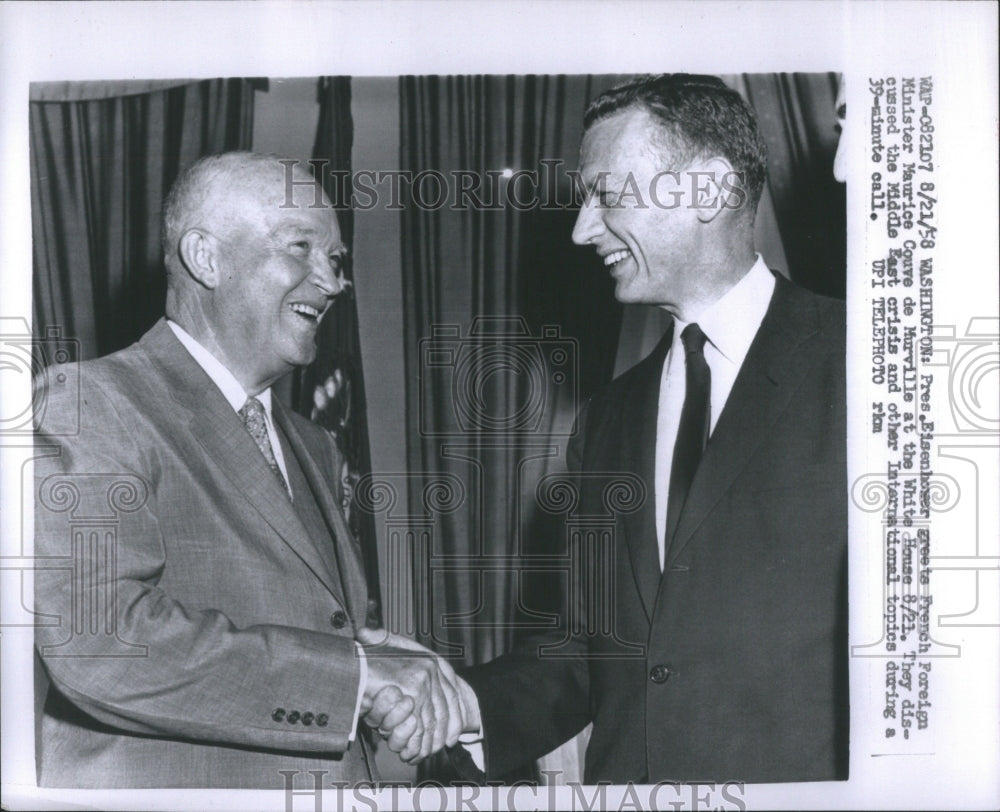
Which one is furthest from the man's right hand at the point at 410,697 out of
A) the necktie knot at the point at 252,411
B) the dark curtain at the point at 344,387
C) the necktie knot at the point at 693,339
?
the necktie knot at the point at 693,339

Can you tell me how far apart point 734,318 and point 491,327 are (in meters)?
0.56

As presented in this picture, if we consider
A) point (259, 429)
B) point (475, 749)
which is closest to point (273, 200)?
point (259, 429)

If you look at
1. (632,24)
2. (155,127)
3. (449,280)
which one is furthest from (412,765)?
(632,24)

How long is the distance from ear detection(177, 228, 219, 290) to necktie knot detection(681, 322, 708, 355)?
1.08 metres

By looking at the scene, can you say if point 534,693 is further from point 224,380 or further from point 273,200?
point 273,200

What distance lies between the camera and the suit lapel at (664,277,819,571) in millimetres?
2533

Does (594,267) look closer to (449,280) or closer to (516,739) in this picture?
(449,280)

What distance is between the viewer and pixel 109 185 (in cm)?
264

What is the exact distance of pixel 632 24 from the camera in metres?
2.66

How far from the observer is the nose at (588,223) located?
262 cm

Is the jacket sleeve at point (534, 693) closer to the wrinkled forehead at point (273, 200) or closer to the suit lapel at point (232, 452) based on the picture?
the suit lapel at point (232, 452)

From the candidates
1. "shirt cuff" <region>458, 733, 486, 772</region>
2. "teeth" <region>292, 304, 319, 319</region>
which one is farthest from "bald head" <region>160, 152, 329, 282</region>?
"shirt cuff" <region>458, 733, 486, 772</region>

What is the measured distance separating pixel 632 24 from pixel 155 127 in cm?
115

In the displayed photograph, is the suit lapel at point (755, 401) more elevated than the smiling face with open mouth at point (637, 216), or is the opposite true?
the smiling face with open mouth at point (637, 216)
